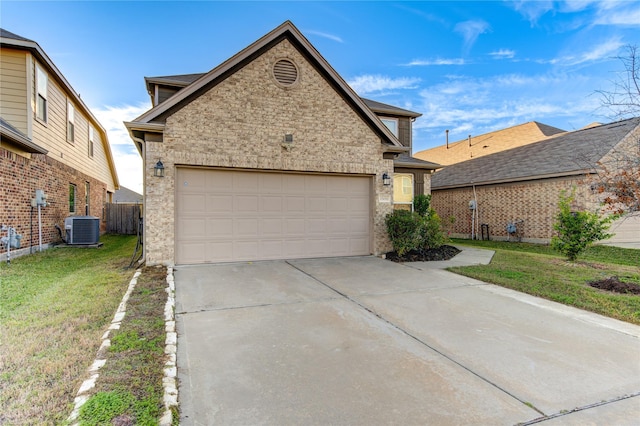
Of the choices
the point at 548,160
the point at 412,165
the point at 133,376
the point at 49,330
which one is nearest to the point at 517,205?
the point at 548,160

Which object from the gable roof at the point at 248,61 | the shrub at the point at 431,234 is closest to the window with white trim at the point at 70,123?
the gable roof at the point at 248,61

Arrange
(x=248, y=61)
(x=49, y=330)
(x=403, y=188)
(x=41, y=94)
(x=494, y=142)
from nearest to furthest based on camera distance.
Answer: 1. (x=49, y=330)
2. (x=248, y=61)
3. (x=41, y=94)
4. (x=403, y=188)
5. (x=494, y=142)

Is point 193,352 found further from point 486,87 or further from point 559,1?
point 486,87

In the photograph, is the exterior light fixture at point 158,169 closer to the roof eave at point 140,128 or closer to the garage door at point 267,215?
the garage door at point 267,215

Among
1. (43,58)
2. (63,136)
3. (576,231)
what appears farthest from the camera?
(63,136)

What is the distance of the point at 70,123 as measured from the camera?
13867 mm

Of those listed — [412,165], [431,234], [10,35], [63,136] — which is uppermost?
[10,35]

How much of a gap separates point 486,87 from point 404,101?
392 centimetres

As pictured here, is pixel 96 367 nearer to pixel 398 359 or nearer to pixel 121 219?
pixel 398 359

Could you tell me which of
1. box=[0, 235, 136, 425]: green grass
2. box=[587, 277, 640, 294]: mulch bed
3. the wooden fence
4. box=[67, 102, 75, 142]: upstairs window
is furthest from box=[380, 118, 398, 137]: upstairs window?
the wooden fence

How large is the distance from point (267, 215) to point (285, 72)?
152 inches

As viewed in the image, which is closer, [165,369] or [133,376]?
[133,376]

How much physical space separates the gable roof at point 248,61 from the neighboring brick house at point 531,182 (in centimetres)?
621

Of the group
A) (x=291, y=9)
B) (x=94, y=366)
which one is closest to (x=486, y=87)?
(x=291, y=9)
